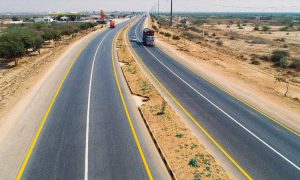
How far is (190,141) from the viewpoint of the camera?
1995 cm

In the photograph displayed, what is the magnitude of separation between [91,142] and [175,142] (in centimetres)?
573

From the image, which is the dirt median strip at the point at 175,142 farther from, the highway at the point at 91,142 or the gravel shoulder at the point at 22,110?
the gravel shoulder at the point at 22,110

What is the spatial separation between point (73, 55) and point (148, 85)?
25410 millimetres

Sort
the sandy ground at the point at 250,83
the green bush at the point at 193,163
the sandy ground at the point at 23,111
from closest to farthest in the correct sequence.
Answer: the green bush at the point at 193,163, the sandy ground at the point at 23,111, the sandy ground at the point at 250,83

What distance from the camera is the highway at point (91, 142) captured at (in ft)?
53.2

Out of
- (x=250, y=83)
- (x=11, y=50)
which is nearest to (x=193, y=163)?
(x=250, y=83)

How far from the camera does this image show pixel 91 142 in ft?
64.2

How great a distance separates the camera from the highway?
639 inches

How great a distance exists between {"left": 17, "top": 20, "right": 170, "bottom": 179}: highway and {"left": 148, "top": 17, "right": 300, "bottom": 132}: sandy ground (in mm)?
12822

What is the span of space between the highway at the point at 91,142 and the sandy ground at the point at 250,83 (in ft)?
42.1

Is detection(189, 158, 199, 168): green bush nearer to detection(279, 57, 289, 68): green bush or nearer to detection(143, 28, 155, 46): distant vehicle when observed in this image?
detection(279, 57, 289, 68): green bush

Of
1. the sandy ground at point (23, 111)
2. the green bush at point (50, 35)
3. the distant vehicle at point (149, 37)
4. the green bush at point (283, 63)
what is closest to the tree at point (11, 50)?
the sandy ground at point (23, 111)

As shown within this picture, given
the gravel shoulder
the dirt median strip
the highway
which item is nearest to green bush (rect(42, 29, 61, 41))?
the gravel shoulder

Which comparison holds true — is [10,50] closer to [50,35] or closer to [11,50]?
[11,50]
